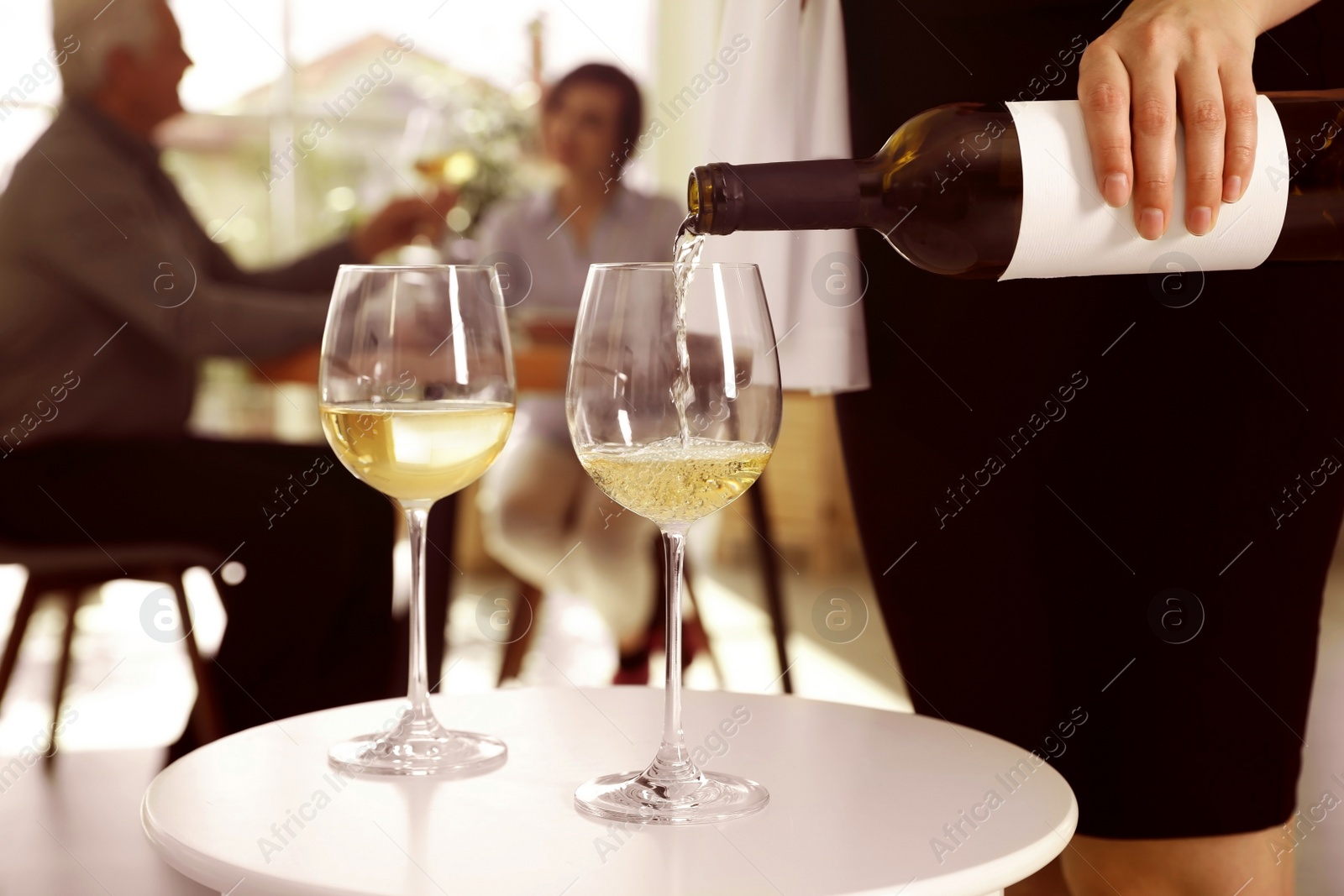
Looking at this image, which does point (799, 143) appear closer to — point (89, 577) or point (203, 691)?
point (203, 691)

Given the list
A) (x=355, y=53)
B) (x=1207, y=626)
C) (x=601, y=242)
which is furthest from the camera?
(x=355, y=53)

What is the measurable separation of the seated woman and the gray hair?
0.97 metres

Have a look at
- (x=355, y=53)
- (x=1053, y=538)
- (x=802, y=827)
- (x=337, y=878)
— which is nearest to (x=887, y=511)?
(x=1053, y=538)

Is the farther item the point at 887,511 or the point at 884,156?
the point at 887,511

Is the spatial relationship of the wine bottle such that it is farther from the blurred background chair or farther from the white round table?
the blurred background chair

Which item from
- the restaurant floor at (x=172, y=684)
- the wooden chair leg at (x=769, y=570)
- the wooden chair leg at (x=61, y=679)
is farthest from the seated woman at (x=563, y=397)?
the wooden chair leg at (x=61, y=679)

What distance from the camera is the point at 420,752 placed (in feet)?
2.52

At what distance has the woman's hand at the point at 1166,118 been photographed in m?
0.72

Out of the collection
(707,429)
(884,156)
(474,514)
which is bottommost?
(474,514)

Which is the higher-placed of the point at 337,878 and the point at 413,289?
the point at 413,289

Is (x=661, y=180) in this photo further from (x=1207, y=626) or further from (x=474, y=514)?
(x=1207, y=626)

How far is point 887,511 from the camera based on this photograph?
3.66 feet

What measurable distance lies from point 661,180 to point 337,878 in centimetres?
387

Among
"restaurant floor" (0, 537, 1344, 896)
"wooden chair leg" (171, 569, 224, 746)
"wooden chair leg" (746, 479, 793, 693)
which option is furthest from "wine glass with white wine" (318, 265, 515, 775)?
"wooden chair leg" (746, 479, 793, 693)
